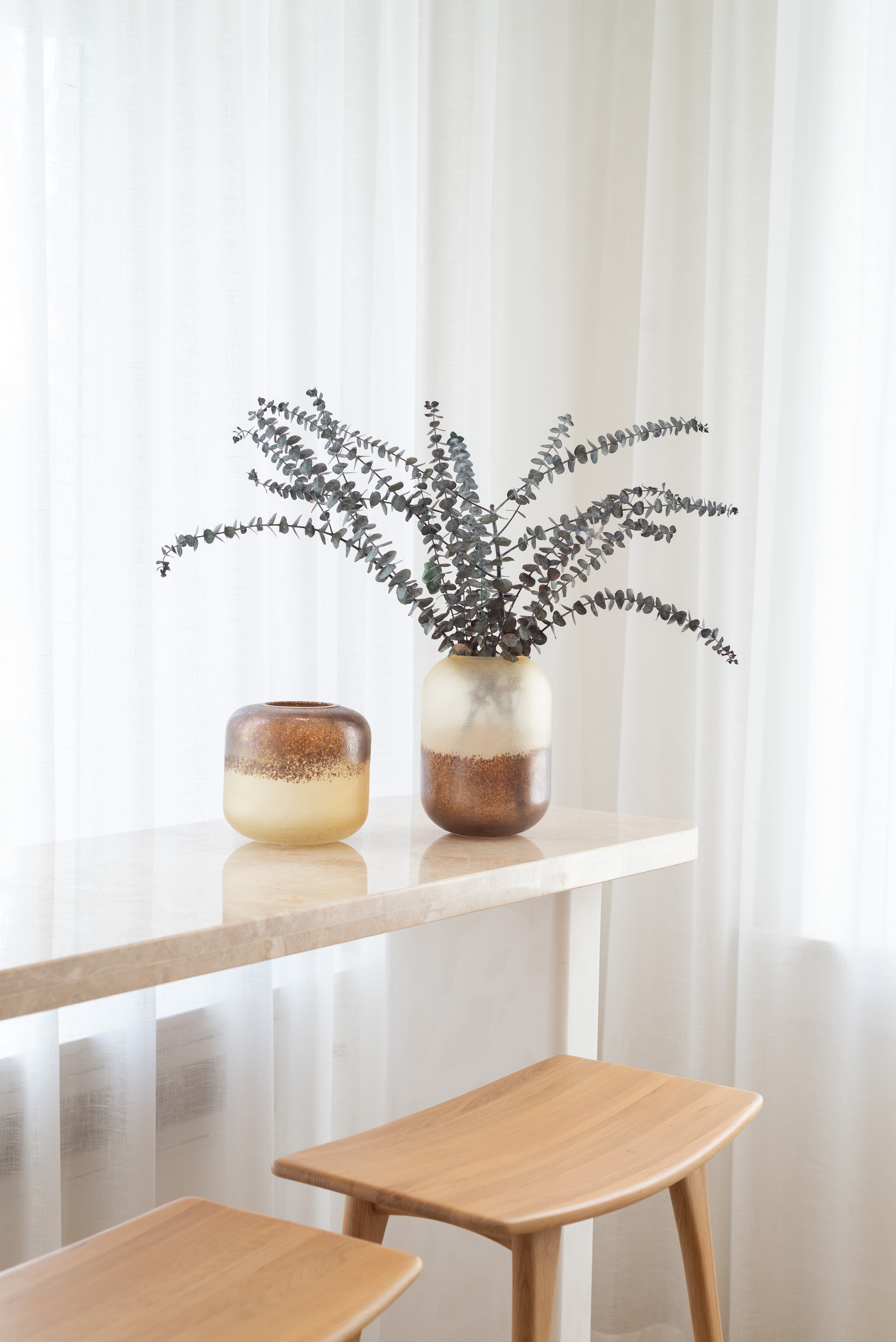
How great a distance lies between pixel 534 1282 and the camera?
3.28 feet

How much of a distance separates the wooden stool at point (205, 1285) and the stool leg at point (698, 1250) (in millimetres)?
468

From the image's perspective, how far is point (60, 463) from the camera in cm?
146

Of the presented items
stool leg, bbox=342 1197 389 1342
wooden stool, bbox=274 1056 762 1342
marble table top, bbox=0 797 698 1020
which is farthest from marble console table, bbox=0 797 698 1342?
stool leg, bbox=342 1197 389 1342

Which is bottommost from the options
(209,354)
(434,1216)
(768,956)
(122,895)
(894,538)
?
(768,956)

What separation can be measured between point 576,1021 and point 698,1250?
0.26 m

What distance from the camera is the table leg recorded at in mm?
1360

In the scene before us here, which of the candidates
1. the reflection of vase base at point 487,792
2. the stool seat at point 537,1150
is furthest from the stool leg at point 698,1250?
the reflection of vase base at point 487,792

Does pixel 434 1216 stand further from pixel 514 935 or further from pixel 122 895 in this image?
pixel 514 935

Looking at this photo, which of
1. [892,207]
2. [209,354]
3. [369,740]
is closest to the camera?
[369,740]

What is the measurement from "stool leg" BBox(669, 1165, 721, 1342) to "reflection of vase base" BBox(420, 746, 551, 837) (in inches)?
15.3

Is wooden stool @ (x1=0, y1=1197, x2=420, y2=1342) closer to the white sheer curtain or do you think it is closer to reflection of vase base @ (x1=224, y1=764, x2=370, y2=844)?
reflection of vase base @ (x1=224, y1=764, x2=370, y2=844)

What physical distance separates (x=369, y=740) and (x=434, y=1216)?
1.46 ft

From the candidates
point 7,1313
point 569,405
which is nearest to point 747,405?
point 569,405

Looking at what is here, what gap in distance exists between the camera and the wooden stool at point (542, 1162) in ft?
3.18
